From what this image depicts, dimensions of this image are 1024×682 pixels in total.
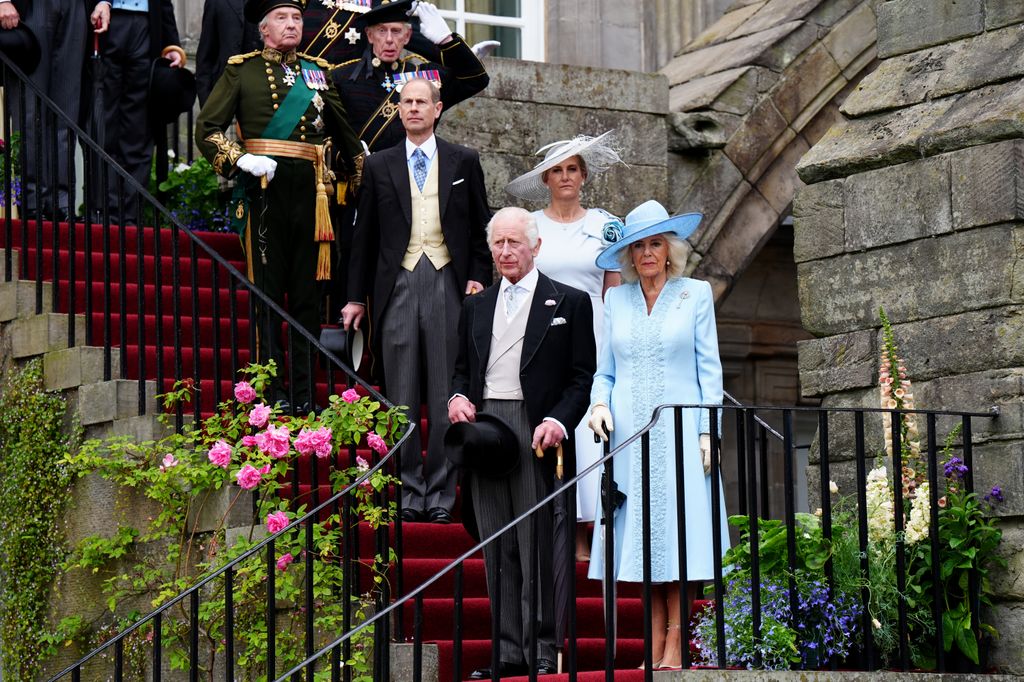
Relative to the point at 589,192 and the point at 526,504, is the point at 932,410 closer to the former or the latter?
the point at 526,504

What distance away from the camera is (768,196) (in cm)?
1239

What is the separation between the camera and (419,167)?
905 centimetres

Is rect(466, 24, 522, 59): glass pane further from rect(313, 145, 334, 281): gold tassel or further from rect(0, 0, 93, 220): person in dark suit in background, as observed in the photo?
rect(313, 145, 334, 281): gold tassel

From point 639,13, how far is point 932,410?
7013mm

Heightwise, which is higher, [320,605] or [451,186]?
[451,186]

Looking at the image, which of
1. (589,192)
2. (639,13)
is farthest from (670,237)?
(639,13)

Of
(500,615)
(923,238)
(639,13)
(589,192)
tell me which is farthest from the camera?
(639,13)

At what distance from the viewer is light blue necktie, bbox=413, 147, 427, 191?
9031mm

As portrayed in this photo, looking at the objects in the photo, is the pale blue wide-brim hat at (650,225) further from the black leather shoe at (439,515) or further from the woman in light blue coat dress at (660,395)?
the black leather shoe at (439,515)

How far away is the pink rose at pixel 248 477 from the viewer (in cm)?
794

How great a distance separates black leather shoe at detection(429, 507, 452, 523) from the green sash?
2.07 meters

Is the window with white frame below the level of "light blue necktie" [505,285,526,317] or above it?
above

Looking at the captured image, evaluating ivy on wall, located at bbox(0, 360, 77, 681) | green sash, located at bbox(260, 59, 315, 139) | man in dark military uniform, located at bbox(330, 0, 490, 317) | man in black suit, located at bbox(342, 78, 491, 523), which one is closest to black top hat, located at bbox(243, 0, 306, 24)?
green sash, located at bbox(260, 59, 315, 139)

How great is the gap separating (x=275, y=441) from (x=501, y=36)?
21.9ft
